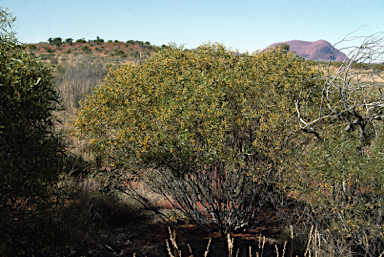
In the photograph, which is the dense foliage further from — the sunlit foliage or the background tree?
the background tree

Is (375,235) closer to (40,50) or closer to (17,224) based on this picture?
(17,224)

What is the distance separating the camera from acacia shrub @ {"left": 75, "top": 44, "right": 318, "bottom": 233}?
4430 millimetres

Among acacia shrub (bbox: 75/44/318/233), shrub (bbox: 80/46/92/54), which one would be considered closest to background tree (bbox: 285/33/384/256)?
acacia shrub (bbox: 75/44/318/233)

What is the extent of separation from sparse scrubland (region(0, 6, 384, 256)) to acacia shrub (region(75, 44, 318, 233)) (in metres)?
0.02

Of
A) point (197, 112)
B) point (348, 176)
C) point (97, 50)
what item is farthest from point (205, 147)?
point (97, 50)

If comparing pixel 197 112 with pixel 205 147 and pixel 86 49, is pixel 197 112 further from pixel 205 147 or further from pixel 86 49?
pixel 86 49

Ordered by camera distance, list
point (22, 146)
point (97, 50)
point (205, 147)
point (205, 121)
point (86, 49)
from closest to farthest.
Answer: point (22, 146)
point (205, 121)
point (205, 147)
point (86, 49)
point (97, 50)

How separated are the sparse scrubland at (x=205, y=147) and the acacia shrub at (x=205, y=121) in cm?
2

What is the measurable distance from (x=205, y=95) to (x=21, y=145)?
91.3 inches

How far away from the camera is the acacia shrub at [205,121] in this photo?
443 cm

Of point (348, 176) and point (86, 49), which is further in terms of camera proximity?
point (86, 49)

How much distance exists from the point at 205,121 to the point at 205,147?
0.36 meters

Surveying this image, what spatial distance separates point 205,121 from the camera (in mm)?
4340

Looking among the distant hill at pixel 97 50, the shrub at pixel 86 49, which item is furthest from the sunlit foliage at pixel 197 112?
the shrub at pixel 86 49
